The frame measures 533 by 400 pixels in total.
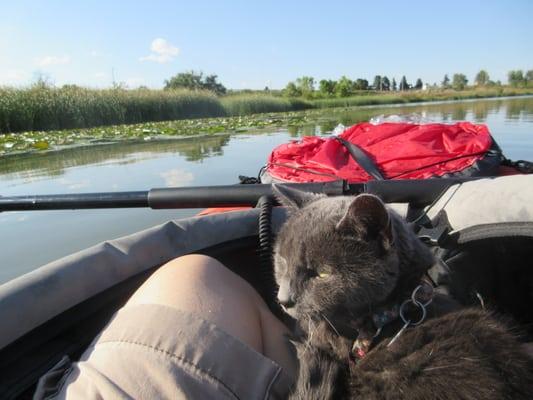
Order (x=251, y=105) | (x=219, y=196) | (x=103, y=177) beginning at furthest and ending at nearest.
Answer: (x=251, y=105)
(x=103, y=177)
(x=219, y=196)

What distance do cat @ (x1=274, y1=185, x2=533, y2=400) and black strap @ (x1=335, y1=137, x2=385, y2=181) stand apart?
1.20 m

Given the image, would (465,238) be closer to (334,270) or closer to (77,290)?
(334,270)

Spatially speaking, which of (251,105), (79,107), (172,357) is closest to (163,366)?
(172,357)

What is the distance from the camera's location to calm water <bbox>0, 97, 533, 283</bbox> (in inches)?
108

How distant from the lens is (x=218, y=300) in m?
1.09

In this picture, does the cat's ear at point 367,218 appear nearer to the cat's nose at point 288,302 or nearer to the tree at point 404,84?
the cat's nose at point 288,302

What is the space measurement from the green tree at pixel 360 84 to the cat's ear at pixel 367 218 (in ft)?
214

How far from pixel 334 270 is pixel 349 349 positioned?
214mm

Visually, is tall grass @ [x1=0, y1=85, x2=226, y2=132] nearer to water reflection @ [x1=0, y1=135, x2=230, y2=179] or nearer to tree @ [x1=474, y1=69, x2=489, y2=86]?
water reflection @ [x1=0, y1=135, x2=230, y2=179]

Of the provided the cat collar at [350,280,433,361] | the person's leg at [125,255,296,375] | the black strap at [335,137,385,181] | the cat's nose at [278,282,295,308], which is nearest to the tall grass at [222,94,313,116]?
the black strap at [335,137,385,181]

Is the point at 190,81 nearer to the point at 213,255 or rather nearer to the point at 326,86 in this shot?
the point at 326,86

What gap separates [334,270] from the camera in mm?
1091

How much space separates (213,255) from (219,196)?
484 millimetres

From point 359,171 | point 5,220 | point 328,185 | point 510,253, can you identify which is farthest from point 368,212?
point 5,220
